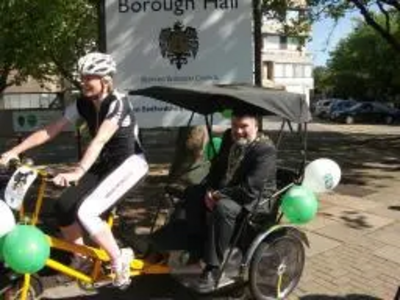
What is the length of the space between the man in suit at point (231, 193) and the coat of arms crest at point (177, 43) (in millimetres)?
2491

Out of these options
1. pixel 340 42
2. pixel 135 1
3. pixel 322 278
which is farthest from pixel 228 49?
pixel 340 42

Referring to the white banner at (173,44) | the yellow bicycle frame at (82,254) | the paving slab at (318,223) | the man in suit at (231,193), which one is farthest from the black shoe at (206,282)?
the paving slab at (318,223)

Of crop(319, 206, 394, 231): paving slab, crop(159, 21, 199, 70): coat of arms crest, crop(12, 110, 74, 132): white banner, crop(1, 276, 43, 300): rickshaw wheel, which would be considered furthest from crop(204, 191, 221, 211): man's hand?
crop(12, 110, 74, 132): white banner

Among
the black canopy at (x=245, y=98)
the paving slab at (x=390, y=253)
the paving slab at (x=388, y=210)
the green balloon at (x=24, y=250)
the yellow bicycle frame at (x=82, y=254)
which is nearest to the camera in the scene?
the green balloon at (x=24, y=250)

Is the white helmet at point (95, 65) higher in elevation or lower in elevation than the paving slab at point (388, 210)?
higher

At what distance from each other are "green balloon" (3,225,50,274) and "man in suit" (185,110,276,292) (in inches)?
58.3

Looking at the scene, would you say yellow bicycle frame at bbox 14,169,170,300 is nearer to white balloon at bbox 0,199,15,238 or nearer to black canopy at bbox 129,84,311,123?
white balloon at bbox 0,199,15,238

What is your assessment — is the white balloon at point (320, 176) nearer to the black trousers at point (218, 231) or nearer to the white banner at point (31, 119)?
the black trousers at point (218, 231)

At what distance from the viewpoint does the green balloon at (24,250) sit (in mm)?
4695

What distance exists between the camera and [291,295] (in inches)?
253

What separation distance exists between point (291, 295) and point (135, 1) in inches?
157

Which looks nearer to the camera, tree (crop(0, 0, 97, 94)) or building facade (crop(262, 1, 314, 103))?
tree (crop(0, 0, 97, 94))

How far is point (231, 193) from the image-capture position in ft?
19.3

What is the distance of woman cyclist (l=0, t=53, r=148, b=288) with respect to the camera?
5.28m
